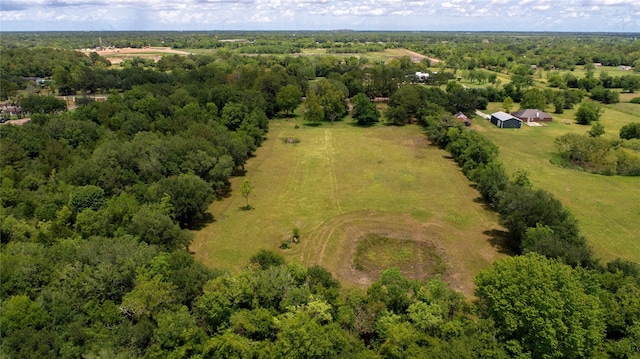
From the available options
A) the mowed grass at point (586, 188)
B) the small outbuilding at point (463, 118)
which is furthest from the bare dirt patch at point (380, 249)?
the small outbuilding at point (463, 118)

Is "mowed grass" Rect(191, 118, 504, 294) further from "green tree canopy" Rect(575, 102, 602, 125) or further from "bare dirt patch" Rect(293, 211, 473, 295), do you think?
"green tree canopy" Rect(575, 102, 602, 125)

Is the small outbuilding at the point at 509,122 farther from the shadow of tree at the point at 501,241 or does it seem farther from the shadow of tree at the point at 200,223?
the shadow of tree at the point at 200,223

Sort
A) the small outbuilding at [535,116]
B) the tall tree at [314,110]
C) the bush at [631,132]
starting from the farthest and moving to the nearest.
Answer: the small outbuilding at [535,116], the tall tree at [314,110], the bush at [631,132]

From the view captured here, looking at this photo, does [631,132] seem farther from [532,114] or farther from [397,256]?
[397,256]

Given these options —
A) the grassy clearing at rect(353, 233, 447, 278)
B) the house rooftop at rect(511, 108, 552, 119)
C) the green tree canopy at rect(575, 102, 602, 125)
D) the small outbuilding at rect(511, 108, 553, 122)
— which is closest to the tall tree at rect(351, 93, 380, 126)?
the house rooftop at rect(511, 108, 552, 119)

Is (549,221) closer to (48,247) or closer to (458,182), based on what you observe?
(458,182)

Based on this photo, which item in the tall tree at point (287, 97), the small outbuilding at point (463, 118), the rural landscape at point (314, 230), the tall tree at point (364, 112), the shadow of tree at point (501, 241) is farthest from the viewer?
the tall tree at point (287, 97)

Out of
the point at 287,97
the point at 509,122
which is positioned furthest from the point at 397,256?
the point at 287,97
